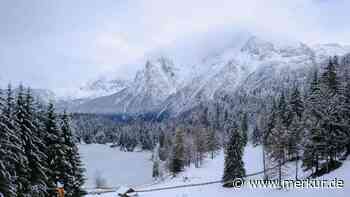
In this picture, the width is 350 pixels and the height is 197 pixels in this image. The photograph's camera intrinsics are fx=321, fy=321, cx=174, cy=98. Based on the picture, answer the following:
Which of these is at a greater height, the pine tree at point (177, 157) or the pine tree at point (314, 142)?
the pine tree at point (314, 142)

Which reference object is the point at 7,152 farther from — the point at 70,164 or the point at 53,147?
the point at 70,164

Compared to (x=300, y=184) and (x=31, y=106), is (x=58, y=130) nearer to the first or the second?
(x=31, y=106)

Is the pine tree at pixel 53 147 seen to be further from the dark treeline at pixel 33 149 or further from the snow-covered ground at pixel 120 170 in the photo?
the snow-covered ground at pixel 120 170

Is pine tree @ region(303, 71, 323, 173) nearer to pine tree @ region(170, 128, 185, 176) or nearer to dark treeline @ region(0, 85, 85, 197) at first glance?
dark treeline @ region(0, 85, 85, 197)

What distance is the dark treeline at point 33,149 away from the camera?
21625mm

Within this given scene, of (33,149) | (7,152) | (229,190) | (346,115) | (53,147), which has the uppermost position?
(7,152)

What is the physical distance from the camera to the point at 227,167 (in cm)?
5472

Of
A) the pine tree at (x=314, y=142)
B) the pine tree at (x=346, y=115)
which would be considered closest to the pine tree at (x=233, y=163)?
the pine tree at (x=314, y=142)

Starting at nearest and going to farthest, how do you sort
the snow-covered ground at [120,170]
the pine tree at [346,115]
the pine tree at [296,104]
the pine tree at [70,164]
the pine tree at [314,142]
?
the pine tree at [70,164] < the pine tree at [314,142] < the pine tree at [346,115] < the pine tree at [296,104] < the snow-covered ground at [120,170]

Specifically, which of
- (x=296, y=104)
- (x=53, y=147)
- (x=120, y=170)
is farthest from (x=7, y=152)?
(x=120, y=170)

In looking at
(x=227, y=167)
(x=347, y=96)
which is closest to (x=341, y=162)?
(x=347, y=96)

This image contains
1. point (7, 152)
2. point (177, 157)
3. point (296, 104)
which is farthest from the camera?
point (177, 157)

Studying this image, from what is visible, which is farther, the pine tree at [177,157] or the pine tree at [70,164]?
the pine tree at [177,157]

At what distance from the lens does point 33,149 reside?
2519 cm
